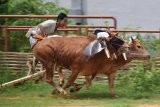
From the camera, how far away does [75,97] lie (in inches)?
497

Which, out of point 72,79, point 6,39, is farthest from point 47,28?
point 6,39

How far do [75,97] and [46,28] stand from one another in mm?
1718

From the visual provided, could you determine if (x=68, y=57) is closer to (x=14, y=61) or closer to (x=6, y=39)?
(x=14, y=61)

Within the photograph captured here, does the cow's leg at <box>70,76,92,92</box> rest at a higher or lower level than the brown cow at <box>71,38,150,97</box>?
lower

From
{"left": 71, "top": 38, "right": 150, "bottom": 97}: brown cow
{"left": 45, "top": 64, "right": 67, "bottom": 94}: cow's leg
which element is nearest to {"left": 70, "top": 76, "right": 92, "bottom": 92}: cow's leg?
{"left": 71, "top": 38, "right": 150, "bottom": 97}: brown cow

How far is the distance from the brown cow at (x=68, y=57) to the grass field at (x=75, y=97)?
41 cm

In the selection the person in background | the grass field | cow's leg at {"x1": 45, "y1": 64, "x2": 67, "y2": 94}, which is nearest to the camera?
the grass field

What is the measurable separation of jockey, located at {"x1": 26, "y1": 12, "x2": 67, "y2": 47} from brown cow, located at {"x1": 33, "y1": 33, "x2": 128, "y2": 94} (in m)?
0.42

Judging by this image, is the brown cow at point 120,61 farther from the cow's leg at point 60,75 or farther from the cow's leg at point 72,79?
the cow's leg at point 60,75

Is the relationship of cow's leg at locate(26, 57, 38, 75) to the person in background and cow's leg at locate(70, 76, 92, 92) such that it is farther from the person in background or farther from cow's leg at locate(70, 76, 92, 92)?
cow's leg at locate(70, 76, 92, 92)

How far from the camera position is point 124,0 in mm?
18391

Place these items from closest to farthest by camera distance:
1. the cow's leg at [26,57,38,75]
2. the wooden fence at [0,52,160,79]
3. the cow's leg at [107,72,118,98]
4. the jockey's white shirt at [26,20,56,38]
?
the cow's leg at [107,72,118,98] < the jockey's white shirt at [26,20,56,38] < the cow's leg at [26,57,38,75] < the wooden fence at [0,52,160,79]

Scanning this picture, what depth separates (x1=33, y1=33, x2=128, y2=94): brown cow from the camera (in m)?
12.4

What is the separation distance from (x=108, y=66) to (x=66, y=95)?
42.7 inches
